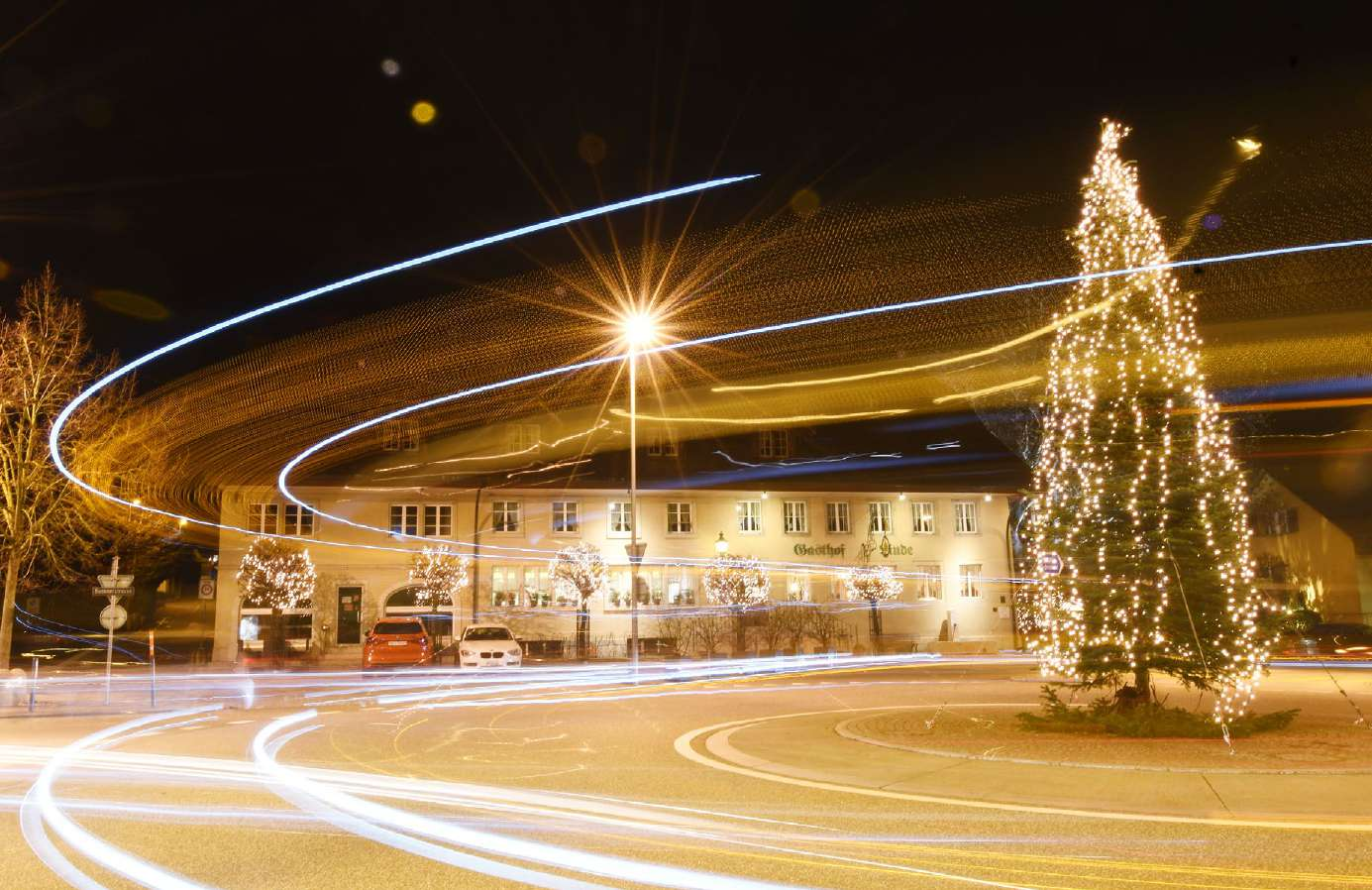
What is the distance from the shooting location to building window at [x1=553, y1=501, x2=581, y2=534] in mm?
47250

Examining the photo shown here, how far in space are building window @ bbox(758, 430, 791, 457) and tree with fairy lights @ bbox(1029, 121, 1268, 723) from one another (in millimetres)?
37706

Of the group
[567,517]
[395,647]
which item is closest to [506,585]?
[567,517]

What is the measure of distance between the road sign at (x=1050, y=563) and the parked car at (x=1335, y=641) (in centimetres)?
2791

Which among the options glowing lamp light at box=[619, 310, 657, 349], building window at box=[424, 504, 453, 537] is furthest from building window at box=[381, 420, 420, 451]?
glowing lamp light at box=[619, 310, 657, 349]

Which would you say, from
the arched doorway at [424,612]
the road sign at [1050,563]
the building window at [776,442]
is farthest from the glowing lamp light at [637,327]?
the building window at [776,442]

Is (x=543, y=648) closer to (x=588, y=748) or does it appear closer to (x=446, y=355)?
(x=446, y=355)

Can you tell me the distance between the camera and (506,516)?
4684 cm

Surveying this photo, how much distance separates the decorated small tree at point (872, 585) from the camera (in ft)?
155

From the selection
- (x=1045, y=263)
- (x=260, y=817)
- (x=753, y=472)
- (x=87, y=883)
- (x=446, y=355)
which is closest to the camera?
(x=87, y=883)

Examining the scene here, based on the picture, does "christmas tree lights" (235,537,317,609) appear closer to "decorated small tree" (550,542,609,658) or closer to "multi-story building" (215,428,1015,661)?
"multi-story building" (215,428,1015,661)

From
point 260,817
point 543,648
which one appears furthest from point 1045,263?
point 543,648

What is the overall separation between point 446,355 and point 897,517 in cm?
3110

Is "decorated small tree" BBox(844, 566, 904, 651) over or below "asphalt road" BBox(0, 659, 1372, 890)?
over

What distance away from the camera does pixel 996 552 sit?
51844 millimetres
